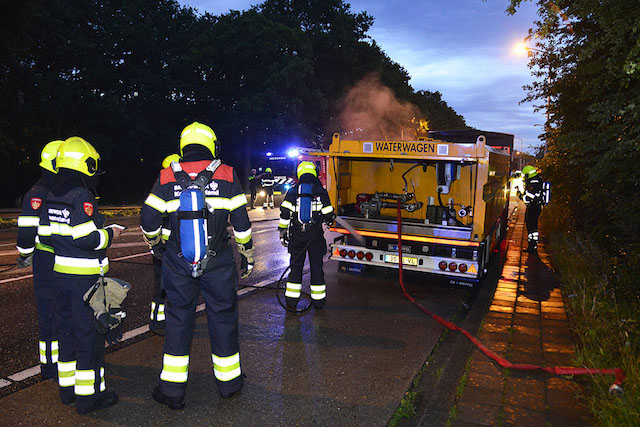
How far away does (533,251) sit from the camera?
10508 mm

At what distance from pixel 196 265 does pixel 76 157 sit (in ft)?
4.07

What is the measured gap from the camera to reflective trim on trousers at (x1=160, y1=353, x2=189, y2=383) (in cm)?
370

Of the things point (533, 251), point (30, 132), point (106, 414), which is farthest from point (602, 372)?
point (30, 132)

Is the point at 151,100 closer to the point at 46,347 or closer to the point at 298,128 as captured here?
the point at 298,128

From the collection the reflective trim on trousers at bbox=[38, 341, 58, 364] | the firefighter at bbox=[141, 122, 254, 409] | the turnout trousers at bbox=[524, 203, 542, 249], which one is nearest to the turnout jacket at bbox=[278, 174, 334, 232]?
the firefighter at bbox=[141, 122, 254, 409]

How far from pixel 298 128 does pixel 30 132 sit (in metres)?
14.4

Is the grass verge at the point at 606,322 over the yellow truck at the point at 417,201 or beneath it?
beneath

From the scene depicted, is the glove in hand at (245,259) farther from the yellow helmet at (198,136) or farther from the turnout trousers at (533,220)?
the turnout trousers at (533,220)

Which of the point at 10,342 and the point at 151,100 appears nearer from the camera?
the point at 10,342

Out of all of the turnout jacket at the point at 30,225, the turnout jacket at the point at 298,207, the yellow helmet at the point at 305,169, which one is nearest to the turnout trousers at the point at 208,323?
the turnout jacket at the point at 30,225

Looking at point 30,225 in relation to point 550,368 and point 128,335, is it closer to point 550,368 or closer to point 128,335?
point 128,335

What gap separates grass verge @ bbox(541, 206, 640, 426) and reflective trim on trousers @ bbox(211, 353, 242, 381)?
2.69 metres

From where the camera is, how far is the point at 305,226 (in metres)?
6.06

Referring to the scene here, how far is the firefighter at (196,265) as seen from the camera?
12.2 feet
